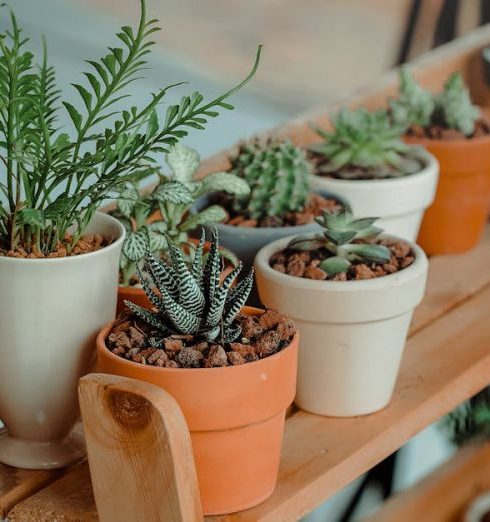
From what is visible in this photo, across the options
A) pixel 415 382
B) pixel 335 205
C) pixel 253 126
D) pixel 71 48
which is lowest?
pixel 253 126

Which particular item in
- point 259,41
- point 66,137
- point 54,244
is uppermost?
point 66,137

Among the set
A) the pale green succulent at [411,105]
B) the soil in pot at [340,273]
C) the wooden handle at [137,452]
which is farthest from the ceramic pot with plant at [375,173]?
the wooden handle at [137,452]

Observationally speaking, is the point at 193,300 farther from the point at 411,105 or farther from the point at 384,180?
the point at 411,105

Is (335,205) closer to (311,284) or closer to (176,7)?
(311,284)

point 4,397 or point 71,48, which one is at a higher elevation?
point 4,397

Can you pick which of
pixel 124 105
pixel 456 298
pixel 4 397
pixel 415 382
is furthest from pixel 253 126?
pixel 4 397

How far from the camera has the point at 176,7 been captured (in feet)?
10.9

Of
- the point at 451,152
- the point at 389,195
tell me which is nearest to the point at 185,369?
the point at 389,195

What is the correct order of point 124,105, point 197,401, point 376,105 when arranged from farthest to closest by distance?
point 124,105
point 376,105
point 197,401

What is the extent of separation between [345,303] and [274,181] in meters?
0.29

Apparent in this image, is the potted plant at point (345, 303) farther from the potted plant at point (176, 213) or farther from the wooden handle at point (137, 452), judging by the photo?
A: the wooden handle at point (137, 452)

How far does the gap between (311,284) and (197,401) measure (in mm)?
230

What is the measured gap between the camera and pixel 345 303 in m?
1.06

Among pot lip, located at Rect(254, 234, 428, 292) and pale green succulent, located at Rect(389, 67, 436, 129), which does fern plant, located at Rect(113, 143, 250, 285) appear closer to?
pot lip, located at Rect(254, 234, 428, 292)
